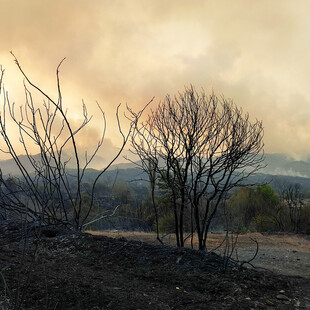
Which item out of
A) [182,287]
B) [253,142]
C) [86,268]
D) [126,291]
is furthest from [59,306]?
[253,142]

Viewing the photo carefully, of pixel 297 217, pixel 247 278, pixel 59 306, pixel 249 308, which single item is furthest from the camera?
pixel 297 217

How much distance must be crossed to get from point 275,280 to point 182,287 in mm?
1457

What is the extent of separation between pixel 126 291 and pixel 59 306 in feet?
2.68

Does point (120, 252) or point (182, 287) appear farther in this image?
point (120, 252)

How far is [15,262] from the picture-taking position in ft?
13.7

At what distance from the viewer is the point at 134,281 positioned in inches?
156

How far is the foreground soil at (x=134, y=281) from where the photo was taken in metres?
3.29

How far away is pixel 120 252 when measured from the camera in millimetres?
4992

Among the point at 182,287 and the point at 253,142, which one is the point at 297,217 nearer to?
the point at 253,142

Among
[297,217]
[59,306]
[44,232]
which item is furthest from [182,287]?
[297,217]

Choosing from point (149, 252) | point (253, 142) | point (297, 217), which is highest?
point (253, 142)

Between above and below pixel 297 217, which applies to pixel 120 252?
above

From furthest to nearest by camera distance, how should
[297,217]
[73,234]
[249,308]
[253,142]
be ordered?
[297,217]
[253,142]
[73,234]
[249,308]

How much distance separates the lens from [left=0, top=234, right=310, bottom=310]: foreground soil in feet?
10.8
